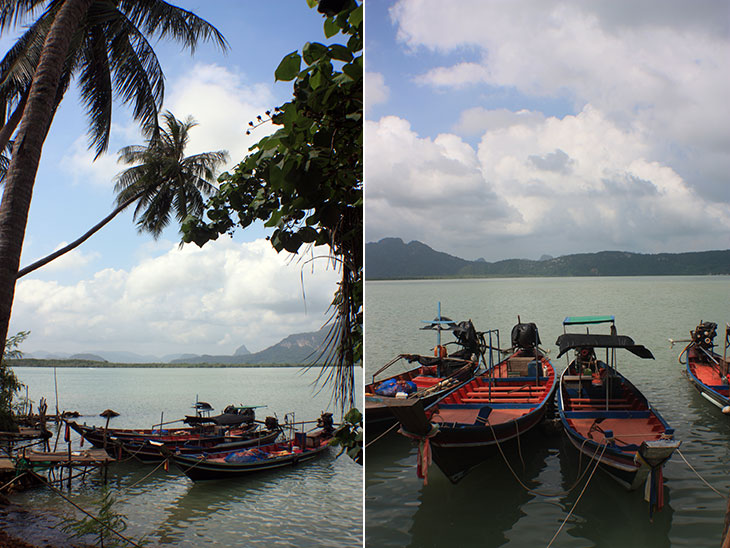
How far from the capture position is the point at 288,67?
1.11 metres

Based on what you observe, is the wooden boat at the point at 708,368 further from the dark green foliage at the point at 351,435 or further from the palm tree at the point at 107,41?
the palm tree at the point at 107,41

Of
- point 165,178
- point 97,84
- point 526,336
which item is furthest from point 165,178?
point 526,336

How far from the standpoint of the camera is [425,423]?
289 cm

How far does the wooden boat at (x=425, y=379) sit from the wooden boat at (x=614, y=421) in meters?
1.26

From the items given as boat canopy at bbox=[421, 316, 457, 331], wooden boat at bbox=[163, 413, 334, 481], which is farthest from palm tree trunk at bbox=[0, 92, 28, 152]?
boat canopy at bbox=[421, 316, 457, 331]

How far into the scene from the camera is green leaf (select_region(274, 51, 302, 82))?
1098mm

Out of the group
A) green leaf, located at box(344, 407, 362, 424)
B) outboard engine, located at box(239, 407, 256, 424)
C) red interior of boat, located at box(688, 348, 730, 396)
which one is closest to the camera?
green leaf, located at box(344, 407, 362, 424)

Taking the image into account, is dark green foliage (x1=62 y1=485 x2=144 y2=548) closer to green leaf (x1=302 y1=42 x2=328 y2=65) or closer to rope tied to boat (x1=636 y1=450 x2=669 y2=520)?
rope tied to boat (x1=636 y1=450 x2=669 y2=520)

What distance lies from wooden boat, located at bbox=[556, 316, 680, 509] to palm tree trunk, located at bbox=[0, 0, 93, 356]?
13.7 feet

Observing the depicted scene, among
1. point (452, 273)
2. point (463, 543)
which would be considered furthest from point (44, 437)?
point (463, 543)

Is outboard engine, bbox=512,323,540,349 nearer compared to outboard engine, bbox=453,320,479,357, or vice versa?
outboard engine, bbox=512,323,540,349

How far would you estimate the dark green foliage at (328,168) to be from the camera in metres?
1.11

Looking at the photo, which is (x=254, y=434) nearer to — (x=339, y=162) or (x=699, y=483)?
(x=699, y=483)

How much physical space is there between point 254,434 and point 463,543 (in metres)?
7.29
